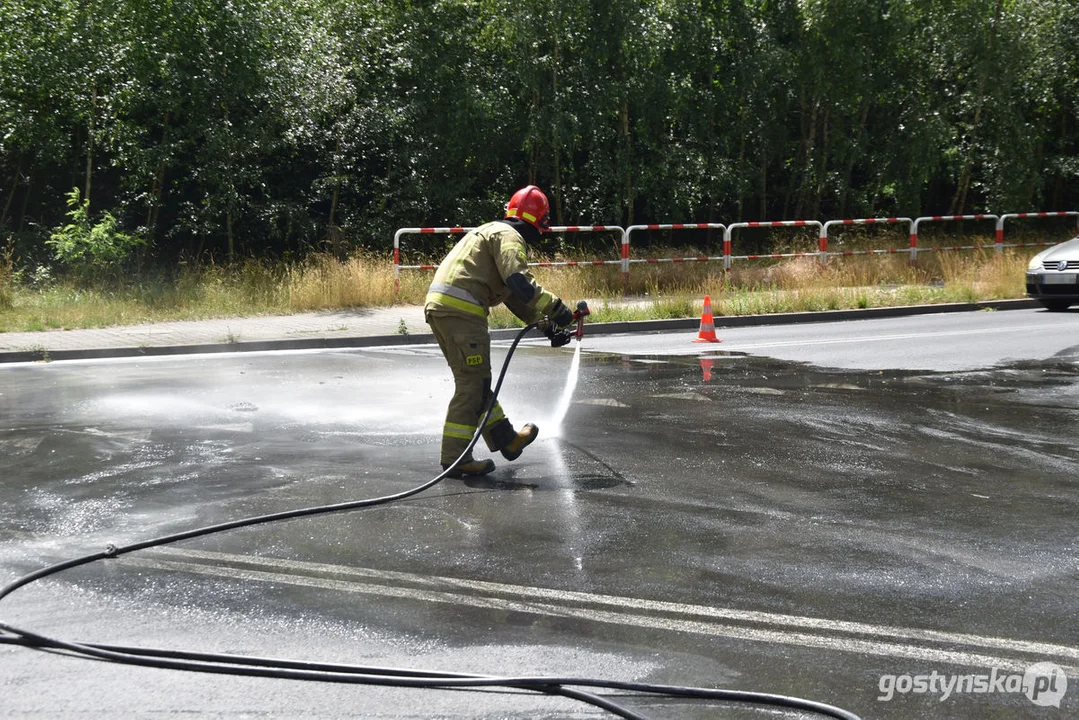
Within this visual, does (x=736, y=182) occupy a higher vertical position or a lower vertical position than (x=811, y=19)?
Answer: lower

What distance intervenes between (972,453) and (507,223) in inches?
129

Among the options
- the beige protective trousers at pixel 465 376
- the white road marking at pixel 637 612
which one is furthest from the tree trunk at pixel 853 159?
the white road marking at pixel 637 612

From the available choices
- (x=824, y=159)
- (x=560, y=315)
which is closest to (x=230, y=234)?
(x=824, y=159)

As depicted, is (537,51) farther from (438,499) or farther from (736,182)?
(438,499)

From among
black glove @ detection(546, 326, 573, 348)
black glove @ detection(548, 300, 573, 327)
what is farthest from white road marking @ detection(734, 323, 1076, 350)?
black glove @ detection(548, 300, 573, 327)

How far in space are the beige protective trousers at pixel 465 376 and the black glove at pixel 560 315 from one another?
1.33 feet

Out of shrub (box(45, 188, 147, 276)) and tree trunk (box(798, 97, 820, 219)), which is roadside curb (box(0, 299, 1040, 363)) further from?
tree trunk (box(798, 97, 820, 219))

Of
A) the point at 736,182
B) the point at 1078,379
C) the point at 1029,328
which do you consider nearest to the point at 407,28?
the point at 736,182

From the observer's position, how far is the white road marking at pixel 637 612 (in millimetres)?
4020

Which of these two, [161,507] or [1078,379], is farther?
[1078,379]

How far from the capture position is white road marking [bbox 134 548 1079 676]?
4020 millimetres

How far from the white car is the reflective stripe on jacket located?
11.9m

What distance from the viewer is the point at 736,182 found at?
79.8 feet

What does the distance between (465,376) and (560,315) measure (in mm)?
676
